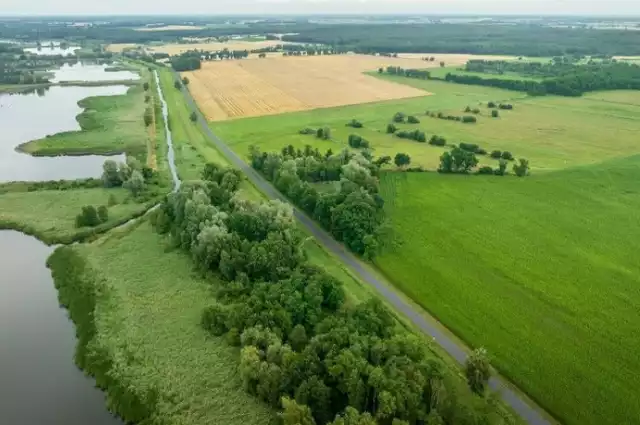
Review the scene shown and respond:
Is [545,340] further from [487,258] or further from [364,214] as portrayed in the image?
[364,214]

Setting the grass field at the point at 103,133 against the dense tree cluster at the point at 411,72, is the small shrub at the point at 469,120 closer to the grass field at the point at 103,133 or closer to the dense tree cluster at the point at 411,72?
the dense tree cluster at the point at 411,72


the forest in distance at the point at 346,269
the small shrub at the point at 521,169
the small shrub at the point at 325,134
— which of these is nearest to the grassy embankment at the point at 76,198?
the forest in distance at the point at 346,269

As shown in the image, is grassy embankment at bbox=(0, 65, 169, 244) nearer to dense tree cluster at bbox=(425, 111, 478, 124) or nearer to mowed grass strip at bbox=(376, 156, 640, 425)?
mowed grass strip at bbox=(376, 156, 640, 425)

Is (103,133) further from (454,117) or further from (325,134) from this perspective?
(454,117)

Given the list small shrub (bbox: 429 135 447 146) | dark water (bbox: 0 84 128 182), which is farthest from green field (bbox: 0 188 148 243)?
small shrub (bbox: 429 135 447 146)

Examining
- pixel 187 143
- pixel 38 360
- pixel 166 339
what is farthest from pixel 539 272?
pixel 187 143
